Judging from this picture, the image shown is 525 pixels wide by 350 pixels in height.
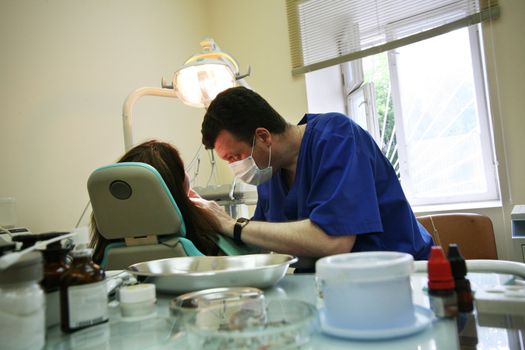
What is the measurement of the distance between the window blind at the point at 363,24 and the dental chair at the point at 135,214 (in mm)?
2005

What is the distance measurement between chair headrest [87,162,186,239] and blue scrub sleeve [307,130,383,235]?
16.3 inches

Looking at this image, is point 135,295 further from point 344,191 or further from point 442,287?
point 344,191

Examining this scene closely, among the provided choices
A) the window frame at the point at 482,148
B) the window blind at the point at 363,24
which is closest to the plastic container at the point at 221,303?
the window frame at the point at 482,148

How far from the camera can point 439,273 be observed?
1.84 ft

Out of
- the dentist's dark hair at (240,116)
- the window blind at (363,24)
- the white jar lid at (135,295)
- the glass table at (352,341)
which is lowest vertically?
the glass table at (352,341)

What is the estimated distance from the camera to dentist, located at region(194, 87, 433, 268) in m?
1.17

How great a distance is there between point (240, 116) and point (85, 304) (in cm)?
95

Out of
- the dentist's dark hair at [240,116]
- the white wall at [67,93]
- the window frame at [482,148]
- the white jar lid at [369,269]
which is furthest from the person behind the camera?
the window frame at [482,148]

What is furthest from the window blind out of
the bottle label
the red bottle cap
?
the bottle label

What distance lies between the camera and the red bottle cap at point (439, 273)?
559 millimetres

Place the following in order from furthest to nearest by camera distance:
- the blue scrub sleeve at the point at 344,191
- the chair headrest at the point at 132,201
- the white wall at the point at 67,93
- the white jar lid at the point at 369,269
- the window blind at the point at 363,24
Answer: the window blind at the point at 363,24 → the white wall at the point at 67,93 → the blue scrub sleeve at the point at 344,191 → the chair headrest at the point at 132,201 → the white jar lid at the point at 369,269

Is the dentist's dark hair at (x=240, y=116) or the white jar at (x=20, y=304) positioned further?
the dentist's dark hair at (x=240, y=116)

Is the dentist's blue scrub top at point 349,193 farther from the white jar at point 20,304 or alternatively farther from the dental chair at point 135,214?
the white jar at point 20,304

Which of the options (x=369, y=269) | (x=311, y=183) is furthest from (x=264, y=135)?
(x=369, y=269)
